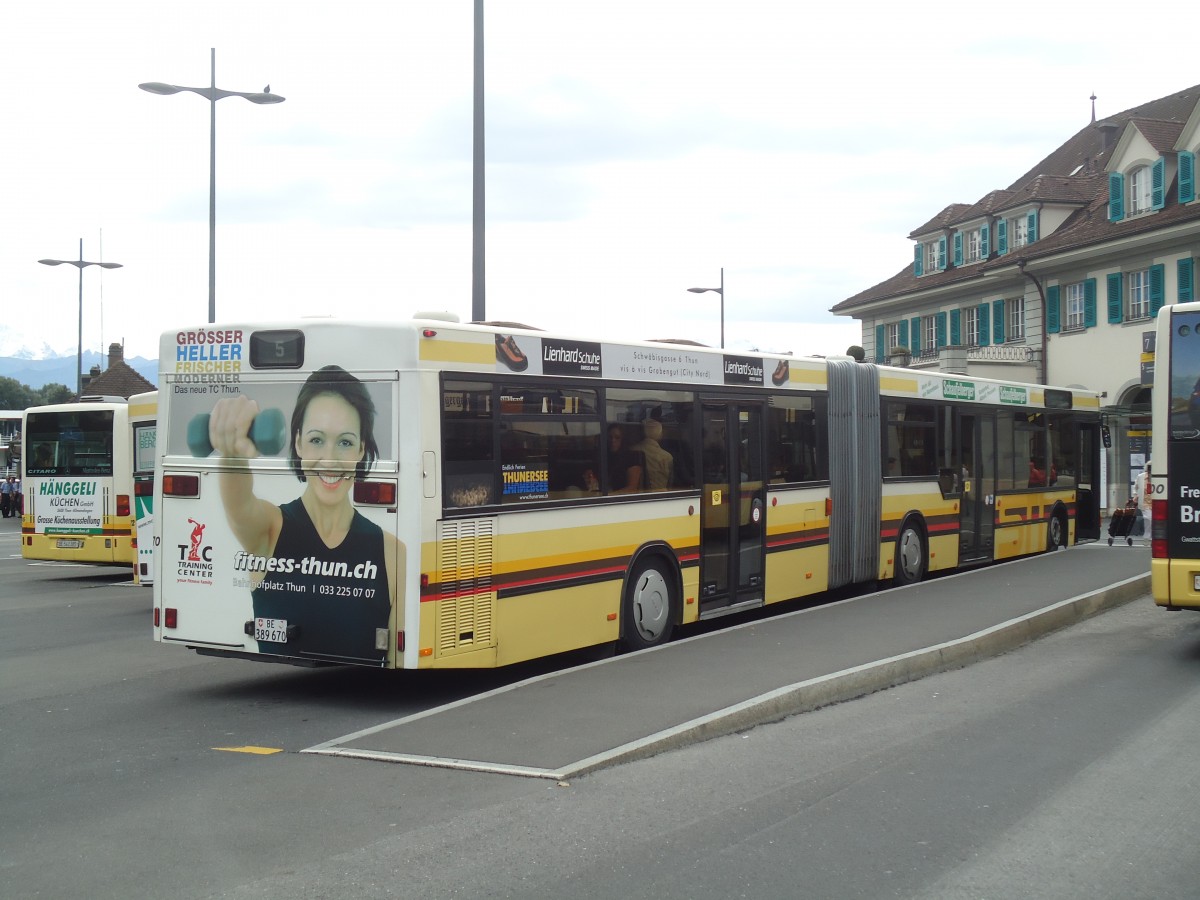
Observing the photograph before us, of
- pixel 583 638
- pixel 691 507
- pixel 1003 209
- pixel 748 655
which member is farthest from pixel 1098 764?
pixel 1003 209

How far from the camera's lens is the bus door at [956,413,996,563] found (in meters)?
18.8

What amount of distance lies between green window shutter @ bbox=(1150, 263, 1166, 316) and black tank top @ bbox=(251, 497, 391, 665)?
1265 inches

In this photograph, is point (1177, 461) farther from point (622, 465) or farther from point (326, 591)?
point (326, 591)

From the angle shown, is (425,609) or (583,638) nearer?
(425,609)

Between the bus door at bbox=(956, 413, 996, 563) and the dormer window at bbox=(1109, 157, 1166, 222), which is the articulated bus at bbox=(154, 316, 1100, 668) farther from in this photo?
the dormer window at bbox=(1109, 157, 1166, 222)

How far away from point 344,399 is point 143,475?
10.1m

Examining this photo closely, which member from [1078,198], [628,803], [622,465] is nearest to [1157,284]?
[1078,198]

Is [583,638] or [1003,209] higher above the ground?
[1003,209]

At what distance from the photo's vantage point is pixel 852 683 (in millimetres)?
9828

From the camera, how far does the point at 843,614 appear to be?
44.8 ft

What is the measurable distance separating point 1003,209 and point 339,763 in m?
42.0

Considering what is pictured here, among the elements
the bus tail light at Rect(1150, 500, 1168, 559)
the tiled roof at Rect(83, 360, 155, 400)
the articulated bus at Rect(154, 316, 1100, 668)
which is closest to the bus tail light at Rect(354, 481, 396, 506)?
the articulated bus at Rect(154, 316, 1100, 668)

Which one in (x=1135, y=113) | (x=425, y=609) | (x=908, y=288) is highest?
(x=1135, y=113)

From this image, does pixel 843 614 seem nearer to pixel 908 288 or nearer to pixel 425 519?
pixel 425 519
